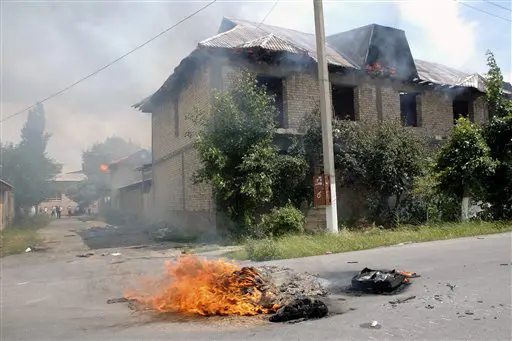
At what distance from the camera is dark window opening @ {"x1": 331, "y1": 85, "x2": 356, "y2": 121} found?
15.9m

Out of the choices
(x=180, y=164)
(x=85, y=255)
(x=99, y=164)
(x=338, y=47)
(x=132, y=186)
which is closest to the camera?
(x=85, y=255)

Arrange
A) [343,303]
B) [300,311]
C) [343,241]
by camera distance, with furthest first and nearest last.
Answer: [343,241] < [343,303] < [300,311]

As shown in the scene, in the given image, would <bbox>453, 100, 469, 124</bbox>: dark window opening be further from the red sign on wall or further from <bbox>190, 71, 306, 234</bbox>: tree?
the red sign on wall

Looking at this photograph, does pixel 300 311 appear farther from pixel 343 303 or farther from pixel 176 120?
pixel 176 120

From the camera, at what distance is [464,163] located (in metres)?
11.9

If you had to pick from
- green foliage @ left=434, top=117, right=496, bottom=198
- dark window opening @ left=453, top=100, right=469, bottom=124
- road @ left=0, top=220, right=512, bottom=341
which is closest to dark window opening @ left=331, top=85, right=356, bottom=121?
green foliage @ left=434, top=117, right=496, bottom=198

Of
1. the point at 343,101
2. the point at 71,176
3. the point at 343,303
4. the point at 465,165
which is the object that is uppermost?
the point at 71,176

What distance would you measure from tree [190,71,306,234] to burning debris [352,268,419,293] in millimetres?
6339

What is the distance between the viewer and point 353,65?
15.0 metres

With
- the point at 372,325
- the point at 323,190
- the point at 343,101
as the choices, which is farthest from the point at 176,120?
the point at 372,325

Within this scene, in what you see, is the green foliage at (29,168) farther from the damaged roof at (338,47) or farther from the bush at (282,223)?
the bush at (282,223)

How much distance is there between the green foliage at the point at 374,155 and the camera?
13165 millimetres

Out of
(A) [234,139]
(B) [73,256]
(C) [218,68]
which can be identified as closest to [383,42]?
(C) [218,68]

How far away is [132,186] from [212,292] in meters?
25.1
